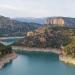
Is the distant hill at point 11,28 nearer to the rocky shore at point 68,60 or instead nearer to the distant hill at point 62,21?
the distant hill at point 62,21

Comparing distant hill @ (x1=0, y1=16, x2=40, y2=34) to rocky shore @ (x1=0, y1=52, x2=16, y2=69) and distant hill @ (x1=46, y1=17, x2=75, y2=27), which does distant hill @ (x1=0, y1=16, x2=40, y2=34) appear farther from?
rocky shore @ (x1=0, y1=52, x2=16, y2=69)

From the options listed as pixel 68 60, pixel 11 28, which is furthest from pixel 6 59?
pixel 11 28

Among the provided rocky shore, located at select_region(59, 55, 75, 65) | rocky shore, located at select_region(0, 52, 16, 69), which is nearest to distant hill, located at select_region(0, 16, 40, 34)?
rocky shore, located at select_region(0, 52, 16, 69)

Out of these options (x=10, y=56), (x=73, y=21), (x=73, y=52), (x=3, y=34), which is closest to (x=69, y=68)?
(x=73, y=52)

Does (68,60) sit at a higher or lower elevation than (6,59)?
lower

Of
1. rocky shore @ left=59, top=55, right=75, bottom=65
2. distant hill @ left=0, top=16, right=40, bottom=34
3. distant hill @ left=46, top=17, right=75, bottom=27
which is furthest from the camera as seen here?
distant hill @ left=46, top=17, right=75, bottom=27

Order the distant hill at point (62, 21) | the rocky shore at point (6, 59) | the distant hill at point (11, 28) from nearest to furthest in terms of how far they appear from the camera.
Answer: the rocky shore at point (6, 59), the distant hill at point (11, 28), the distant hill at point (62, 21)

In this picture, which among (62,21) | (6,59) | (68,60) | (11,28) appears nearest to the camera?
(6,59)

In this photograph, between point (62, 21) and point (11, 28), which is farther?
point (62, 21)

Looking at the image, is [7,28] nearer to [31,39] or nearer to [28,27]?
[28,27]

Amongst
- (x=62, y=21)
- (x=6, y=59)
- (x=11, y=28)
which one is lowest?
(x=6, y=59)

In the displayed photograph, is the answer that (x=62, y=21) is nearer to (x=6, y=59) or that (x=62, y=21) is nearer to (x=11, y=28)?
(x=11, y=28)

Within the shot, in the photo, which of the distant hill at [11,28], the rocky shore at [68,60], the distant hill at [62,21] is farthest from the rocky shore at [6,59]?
the distant hill at [62,21]
